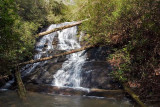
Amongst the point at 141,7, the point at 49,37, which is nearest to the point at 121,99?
the point at 141,7

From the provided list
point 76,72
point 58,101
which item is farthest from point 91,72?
point 58,101

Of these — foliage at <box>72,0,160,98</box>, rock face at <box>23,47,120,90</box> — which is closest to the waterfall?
rock face at <box>23,47,120,90</box>

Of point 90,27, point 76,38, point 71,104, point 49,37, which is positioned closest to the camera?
point 71,104

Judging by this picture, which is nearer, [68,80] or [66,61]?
[68,80]

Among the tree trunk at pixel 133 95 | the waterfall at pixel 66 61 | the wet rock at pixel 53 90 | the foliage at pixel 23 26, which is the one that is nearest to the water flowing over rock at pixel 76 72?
the waterfall at pixel 66 61

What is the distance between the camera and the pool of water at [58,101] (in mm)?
5711

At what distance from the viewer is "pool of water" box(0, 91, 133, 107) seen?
225 inches

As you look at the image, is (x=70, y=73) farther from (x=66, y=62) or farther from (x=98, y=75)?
(x=98, y=75)

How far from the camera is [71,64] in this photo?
9711mm

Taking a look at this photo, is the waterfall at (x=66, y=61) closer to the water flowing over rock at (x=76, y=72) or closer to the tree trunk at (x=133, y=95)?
the water flowing over rock at (x=76, y=72)

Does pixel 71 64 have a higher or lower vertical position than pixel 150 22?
lower

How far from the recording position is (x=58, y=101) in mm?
6137

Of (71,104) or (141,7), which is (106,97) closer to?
(71,104)

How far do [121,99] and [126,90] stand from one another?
0.44 metres
